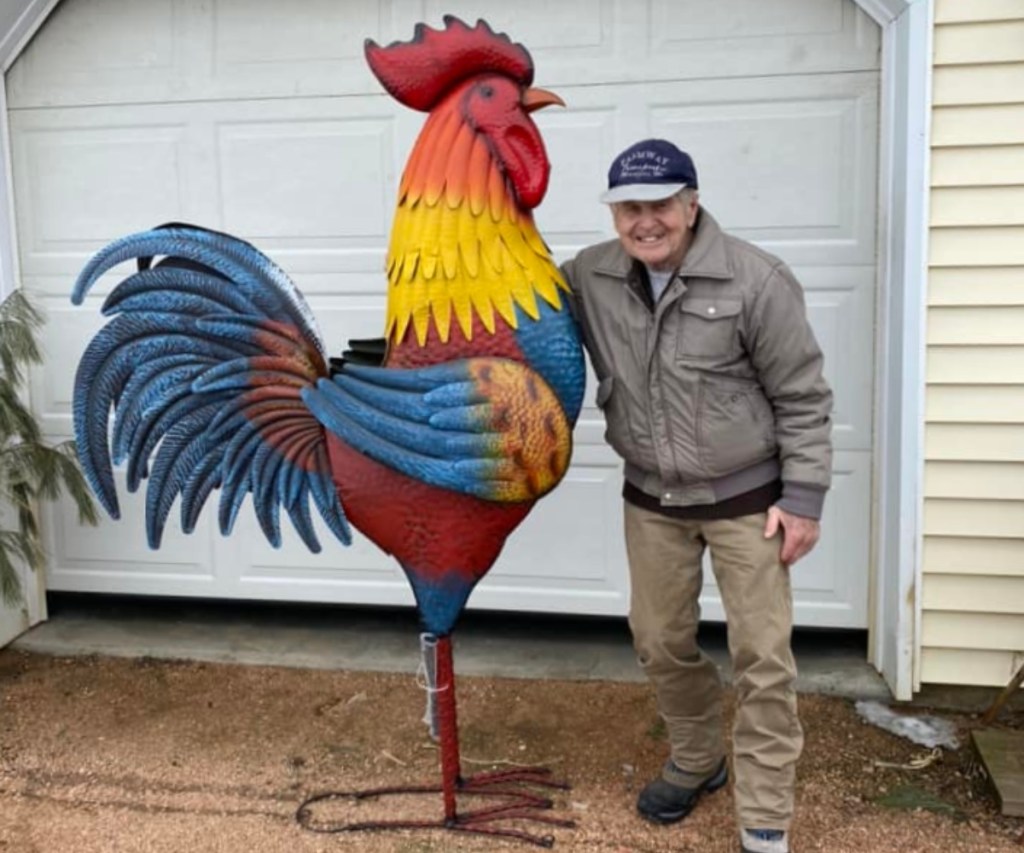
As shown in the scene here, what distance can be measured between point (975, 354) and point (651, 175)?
156 centimetres

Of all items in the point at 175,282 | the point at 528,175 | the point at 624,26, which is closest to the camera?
the point at 528,175

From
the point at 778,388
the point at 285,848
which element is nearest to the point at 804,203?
the point at 778,388

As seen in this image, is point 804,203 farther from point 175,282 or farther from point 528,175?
point 175,282

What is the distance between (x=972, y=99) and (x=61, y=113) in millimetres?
3268

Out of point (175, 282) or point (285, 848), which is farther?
point (285, 848)

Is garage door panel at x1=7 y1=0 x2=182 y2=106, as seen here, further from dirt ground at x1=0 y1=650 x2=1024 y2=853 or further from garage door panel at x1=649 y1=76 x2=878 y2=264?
dirt ground at x1=0 y1=650 x2=1024 y2=853

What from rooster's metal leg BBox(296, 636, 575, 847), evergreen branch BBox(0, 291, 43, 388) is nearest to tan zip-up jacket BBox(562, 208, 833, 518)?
rooster's metal leg BBox(296, 636, 575, 847)

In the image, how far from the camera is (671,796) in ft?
9.21

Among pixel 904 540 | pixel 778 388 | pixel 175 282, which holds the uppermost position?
pixel 175 282

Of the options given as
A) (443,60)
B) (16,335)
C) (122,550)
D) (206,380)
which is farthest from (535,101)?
(122,550)

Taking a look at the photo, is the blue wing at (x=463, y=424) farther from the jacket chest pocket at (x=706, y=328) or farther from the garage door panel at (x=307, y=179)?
the garage door panel at (x=307, y=179)

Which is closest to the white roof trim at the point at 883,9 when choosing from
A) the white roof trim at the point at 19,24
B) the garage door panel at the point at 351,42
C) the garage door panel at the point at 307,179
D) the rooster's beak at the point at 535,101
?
the garage door panel at the point at 351,42

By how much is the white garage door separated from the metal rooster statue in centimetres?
136

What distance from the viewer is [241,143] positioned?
3.97 meters
